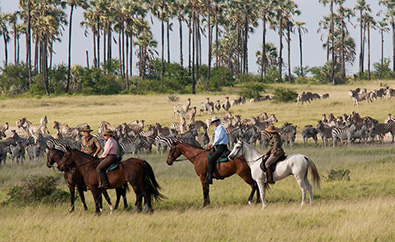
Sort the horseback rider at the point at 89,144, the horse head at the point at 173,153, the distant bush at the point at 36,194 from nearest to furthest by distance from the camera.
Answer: the horseback rider at the point at 89,144, the horse head at the point at 173,153, the distant bush at the point at 36,194

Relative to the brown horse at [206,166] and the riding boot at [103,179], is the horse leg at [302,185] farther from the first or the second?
the riding boot at [103,179]

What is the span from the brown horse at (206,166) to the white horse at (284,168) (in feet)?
1.37

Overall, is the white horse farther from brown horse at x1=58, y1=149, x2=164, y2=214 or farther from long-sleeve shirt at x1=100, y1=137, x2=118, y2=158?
long-sleeve shirt at x1=100, y1=137, x2=118, y2=158

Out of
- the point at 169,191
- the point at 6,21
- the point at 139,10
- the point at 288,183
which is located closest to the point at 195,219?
the point at 169,191

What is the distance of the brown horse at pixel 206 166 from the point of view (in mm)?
17484

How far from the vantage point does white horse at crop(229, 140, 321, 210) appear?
653 inches

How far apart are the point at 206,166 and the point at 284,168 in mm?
2244

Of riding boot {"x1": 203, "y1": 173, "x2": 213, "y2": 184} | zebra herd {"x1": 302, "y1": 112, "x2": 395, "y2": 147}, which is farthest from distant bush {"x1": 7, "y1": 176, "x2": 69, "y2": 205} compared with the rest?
zebra herd {"x1": 302, "y1": 112, "x2": 395, "y2": 147}

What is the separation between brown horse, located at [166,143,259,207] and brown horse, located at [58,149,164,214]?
5.79ft

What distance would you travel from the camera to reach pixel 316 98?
6259 centimetres

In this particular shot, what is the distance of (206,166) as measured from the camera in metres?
17.8

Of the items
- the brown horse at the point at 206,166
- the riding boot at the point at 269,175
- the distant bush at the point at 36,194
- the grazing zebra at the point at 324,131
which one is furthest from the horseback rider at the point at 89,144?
the grazing zebra at the point at 324,131

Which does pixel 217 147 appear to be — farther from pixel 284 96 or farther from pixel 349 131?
pixel 284 96

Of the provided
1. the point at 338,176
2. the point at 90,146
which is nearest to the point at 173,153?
the point at 90,146
